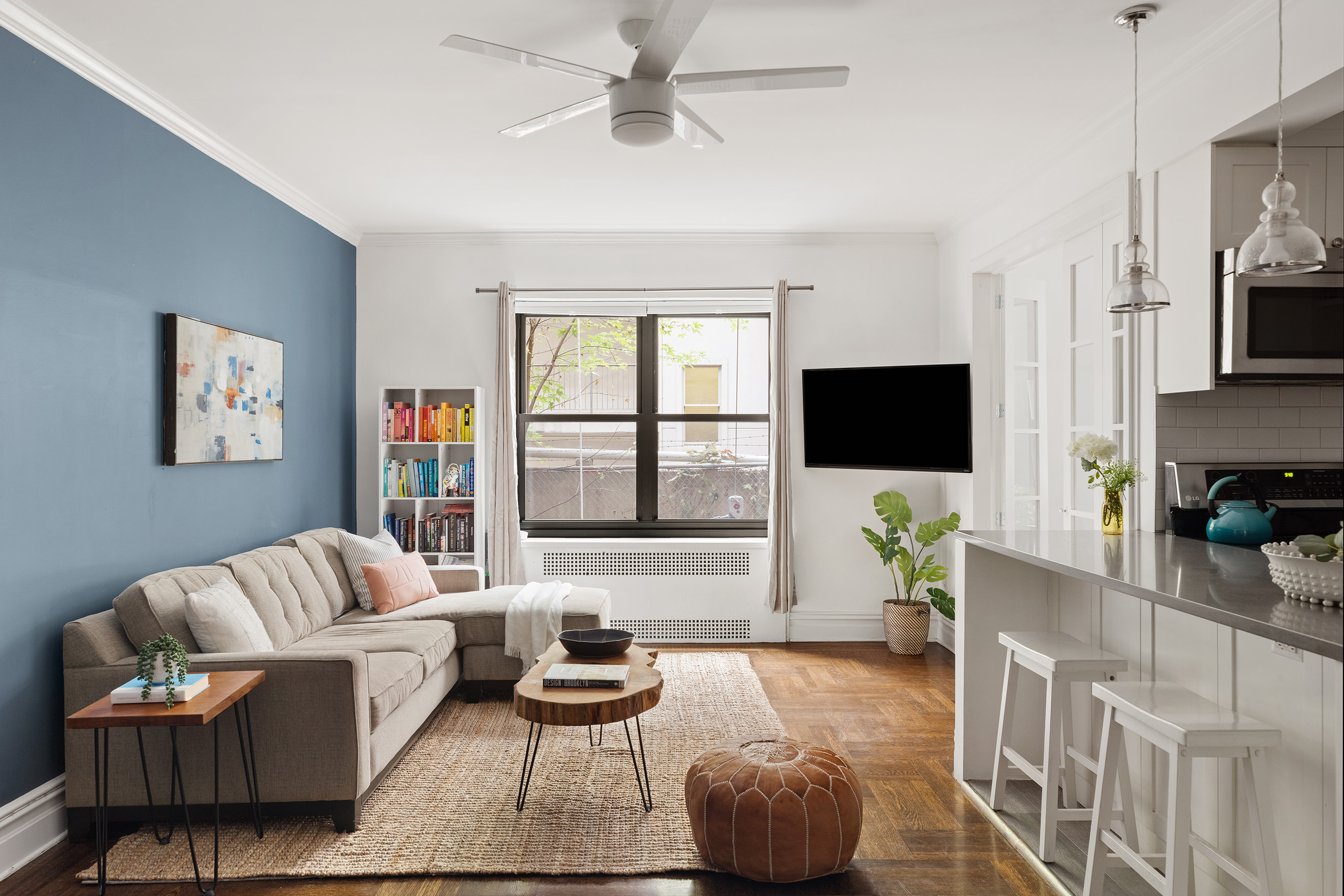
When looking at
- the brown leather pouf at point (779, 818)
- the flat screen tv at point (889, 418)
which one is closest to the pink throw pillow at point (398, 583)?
the brown leather pouf at point (779, 818)

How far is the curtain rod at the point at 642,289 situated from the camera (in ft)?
17.3

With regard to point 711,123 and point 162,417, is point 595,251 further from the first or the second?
point 162,417

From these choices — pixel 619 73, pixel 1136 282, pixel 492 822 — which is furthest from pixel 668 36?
pixel 492 822

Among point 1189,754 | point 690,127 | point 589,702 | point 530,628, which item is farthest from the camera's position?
point 530,628

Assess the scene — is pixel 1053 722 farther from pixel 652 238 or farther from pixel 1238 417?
pixel 652 238

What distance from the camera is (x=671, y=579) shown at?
17.3ft

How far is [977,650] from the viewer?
120 inches

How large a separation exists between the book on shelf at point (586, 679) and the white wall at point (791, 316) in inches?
102

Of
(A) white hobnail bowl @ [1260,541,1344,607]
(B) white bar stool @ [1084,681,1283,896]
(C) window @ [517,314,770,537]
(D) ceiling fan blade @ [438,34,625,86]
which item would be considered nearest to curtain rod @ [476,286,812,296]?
(C) window @ [517,314,770,537]

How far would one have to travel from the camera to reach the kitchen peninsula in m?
1.79

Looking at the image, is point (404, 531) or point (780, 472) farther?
point (780, 472)

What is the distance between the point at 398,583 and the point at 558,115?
2.53 meters

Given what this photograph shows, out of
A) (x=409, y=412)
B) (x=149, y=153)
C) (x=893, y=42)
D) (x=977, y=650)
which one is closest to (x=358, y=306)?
(x=409, y=412)

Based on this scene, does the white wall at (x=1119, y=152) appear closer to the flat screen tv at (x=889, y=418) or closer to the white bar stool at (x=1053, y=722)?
the flat screen tv at (x=889, y=418)
